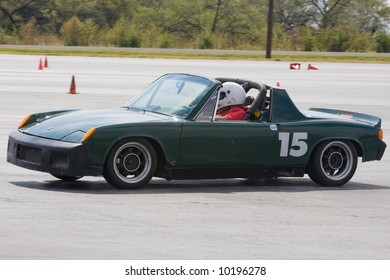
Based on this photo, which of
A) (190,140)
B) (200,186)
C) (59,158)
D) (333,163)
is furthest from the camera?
(333,163)

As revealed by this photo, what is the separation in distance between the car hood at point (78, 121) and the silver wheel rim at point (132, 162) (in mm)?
287

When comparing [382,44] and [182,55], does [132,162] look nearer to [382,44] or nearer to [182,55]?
[182,55]

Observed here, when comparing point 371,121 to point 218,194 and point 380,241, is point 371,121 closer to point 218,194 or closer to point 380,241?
point 218,194

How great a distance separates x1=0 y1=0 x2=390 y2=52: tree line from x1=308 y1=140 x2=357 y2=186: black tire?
4764 centimetres

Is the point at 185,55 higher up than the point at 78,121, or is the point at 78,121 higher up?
the point at 78,121

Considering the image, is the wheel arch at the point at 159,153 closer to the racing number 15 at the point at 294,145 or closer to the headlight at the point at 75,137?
the headlight at the point at 75,137

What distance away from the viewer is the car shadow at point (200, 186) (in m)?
10.3

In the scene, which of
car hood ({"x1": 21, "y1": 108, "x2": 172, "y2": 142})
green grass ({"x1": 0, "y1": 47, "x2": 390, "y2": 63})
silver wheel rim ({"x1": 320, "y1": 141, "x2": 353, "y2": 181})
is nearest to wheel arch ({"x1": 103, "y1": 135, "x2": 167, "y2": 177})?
car hood ({"x1": 21, "y1": 108, "x2": 172, "y2": 142})

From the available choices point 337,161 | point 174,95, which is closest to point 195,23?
point 337,161

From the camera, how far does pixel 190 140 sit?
1052 cm

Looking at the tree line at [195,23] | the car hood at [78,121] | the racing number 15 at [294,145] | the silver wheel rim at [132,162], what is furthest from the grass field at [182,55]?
the silver wheel rim at [132,162]

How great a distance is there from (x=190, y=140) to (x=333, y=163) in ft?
6.49

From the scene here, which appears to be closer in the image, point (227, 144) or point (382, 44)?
point (227, 144)

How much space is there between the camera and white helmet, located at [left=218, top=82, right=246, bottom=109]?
11195mm
